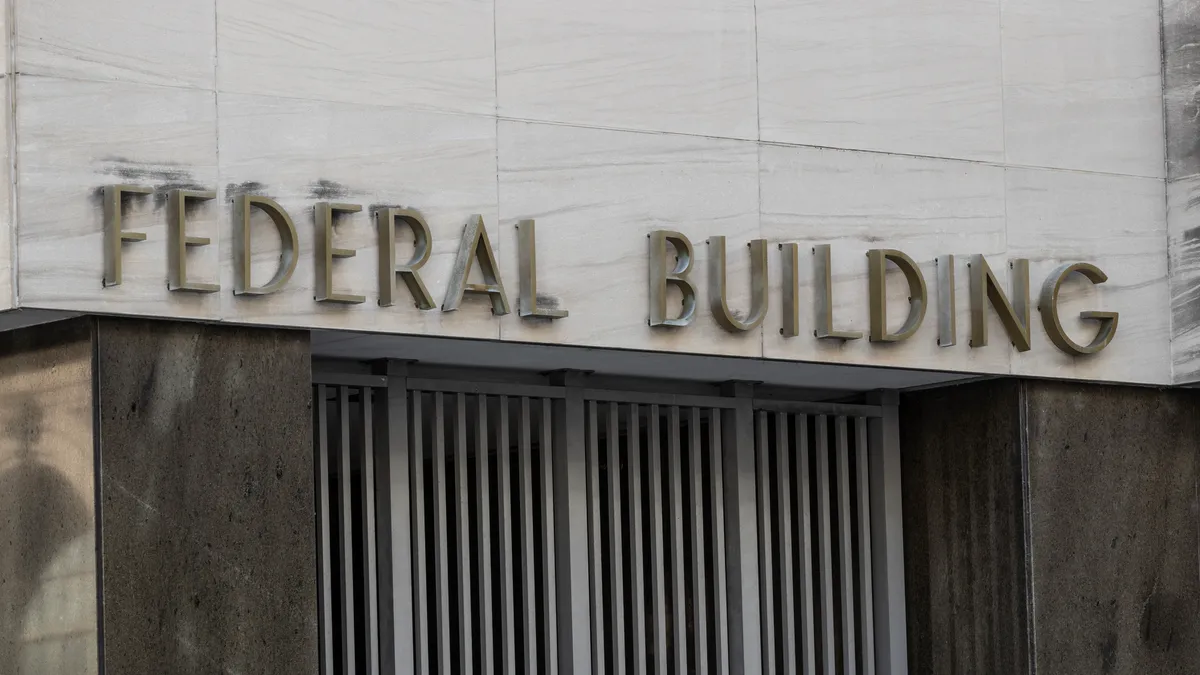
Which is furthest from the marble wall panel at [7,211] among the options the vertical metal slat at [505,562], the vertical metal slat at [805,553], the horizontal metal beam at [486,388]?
the vertical metal slat at [805,553]

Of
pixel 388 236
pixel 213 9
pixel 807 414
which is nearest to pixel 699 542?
pixel 807 414

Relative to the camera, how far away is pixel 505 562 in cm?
1412

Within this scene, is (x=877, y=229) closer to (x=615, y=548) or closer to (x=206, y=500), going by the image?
(x=615, y=548)

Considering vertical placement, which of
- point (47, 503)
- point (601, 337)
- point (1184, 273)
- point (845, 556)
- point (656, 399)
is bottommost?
point (845, 556)

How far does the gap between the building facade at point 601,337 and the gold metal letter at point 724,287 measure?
0.03m

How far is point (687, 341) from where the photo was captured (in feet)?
43.5

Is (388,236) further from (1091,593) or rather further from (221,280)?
(1091,593)

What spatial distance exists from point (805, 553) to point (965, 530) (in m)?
1.24

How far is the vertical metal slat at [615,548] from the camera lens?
14.6m

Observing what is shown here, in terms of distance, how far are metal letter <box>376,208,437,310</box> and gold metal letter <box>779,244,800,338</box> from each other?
Result: 2.61 meters

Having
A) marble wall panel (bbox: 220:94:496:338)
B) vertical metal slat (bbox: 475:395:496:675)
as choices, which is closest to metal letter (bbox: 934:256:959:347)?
vertical metal slat (bbox: 475:395:496:675)

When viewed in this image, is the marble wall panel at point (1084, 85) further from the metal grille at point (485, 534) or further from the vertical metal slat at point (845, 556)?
the metal grille at point (485, 534)

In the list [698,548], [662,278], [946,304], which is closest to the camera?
[662,278]

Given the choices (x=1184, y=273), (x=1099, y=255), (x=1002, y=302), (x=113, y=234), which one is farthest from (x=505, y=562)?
(x=1184, y=273)
